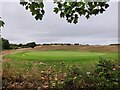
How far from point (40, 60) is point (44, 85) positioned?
247 cm

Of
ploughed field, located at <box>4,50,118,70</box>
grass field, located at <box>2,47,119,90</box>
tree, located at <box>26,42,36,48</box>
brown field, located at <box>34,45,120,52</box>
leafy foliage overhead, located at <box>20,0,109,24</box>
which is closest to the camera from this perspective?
leafy foliage overhead, located at <box>20,0,109,24</box>

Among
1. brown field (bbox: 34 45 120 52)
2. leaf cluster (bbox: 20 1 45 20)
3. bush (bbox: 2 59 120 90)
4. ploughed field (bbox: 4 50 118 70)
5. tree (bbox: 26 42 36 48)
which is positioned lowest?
bush (bbox: 2 59 120 90)

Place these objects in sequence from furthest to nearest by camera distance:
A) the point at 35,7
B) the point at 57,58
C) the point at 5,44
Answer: the point at 5,44, the point at 57,58, the point at 35,7

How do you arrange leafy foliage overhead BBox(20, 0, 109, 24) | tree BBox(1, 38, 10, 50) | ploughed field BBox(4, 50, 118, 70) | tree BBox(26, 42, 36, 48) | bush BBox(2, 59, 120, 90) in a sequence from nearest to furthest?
leafy foliage overhead BBox(20, 0, 109, 24)
bush BBox(2, 59, 120, 90)
tree BBox(1, 38, 10, 50)
ploughed field BBox(4, 50, 118, 70)
tree BBox(26, 42, 36, 48)

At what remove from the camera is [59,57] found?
478 inches

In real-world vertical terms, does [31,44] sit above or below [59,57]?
above

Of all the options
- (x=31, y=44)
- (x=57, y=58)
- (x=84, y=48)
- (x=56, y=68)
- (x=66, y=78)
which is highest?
(x=31, y=44)

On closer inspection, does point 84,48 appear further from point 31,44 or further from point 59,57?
point 31,44

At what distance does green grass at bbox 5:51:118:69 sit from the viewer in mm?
11315

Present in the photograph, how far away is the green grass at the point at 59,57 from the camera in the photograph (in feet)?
37.1

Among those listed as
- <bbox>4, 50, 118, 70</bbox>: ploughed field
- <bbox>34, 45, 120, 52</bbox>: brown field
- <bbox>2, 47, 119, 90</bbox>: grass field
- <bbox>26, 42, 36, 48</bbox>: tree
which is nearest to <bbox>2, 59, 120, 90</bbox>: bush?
<bbox>2, 47, 119, 90</bbox>: grass field

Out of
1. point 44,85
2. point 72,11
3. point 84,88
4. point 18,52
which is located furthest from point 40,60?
point 72,11

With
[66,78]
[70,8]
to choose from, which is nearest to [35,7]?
[70,8]

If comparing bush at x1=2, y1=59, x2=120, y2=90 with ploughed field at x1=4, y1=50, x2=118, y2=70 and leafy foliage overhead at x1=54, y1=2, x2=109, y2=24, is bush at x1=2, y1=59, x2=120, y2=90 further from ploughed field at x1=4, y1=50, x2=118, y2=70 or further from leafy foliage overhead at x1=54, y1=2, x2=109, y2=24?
leafy foliage overhead at x1=54, y1=2, x2=109, y2=24
